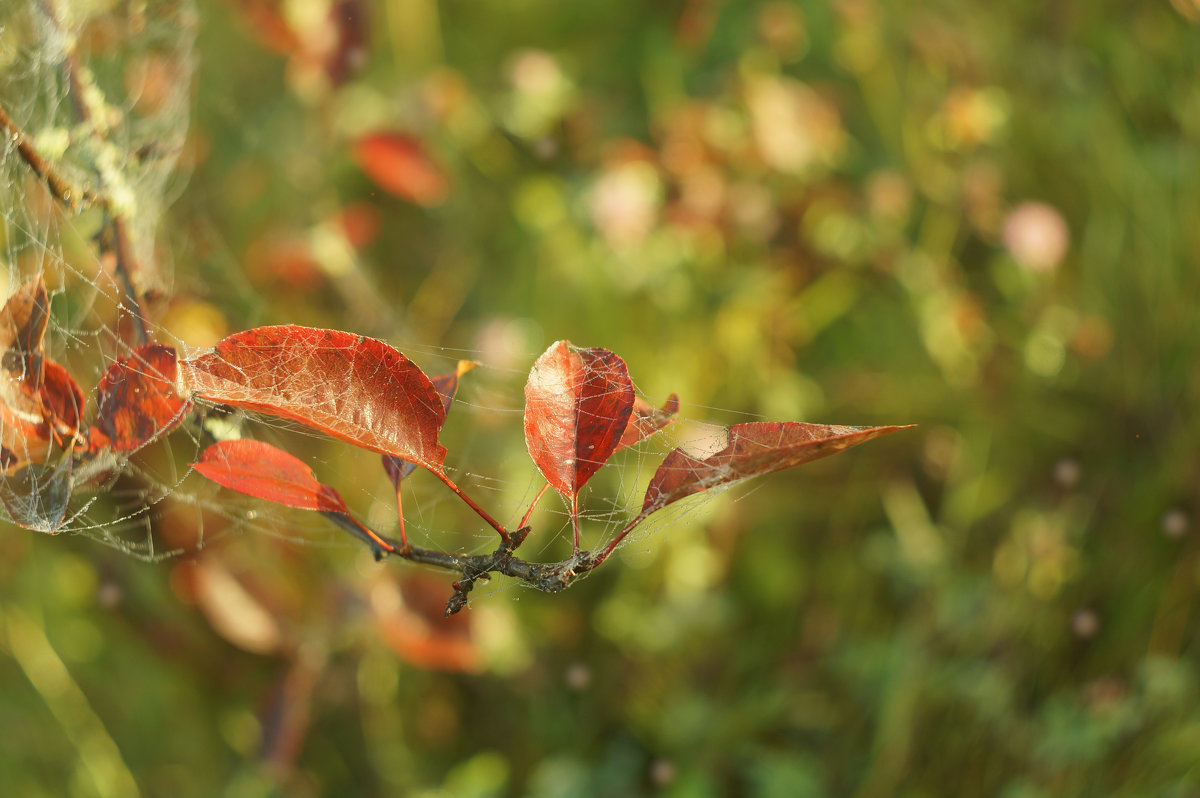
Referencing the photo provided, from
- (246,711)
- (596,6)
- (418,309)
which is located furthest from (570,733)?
(596,6)

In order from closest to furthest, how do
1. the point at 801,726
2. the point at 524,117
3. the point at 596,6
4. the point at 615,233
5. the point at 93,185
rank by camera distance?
the point at 93,185, the point at 801,726, the point at 615,233, the point at 524,117, the point at 596,6

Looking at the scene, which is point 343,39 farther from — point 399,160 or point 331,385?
point 331,385

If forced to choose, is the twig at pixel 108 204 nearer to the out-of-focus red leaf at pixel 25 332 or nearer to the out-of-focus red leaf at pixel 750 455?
A: the out-of-focus red leaf at pixel 25 332

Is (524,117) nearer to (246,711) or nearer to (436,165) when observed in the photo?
(436,165)

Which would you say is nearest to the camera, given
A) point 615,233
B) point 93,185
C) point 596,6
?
point 93,185

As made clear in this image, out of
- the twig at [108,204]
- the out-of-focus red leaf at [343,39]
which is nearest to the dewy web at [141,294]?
the twig at [108,204]

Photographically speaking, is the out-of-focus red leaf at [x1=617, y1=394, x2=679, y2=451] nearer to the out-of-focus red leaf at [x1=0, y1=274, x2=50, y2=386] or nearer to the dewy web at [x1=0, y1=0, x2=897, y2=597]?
the dewy web at [x1=0, y1=0, x2=897, y2=597]
